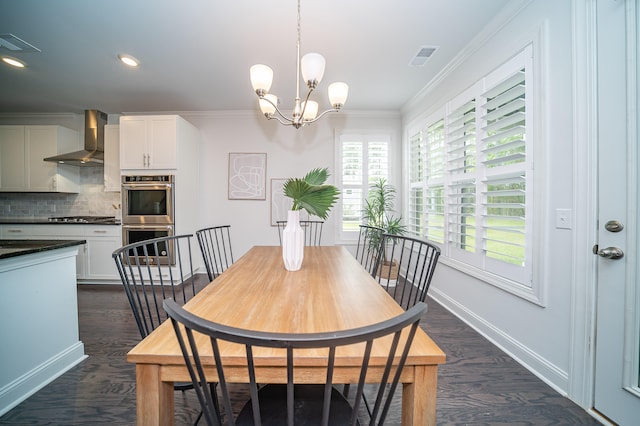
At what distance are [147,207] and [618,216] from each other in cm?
438

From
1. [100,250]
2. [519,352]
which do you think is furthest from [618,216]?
[100,250]

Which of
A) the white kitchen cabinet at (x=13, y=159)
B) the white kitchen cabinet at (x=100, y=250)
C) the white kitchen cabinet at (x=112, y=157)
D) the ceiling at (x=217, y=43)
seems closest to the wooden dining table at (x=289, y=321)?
the ceiling at (x=217, y=43)

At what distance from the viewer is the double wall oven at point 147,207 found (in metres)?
3.29

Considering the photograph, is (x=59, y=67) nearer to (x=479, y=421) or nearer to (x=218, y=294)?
(x=218, y=294)

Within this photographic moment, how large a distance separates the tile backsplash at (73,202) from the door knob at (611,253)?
5393 millimetres

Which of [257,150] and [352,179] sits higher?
[257,150]

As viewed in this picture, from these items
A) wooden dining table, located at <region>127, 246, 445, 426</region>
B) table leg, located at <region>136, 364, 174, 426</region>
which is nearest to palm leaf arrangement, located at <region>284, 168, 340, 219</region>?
wooden dining table, located at <region>127, 246, 445, 426</region>

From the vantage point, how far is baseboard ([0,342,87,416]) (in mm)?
1395

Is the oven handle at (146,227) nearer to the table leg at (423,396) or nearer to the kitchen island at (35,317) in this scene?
the kitchen island at (35,317)

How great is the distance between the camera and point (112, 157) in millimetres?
3600

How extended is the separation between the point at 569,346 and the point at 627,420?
34 cm

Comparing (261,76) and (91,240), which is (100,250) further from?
(261,76)

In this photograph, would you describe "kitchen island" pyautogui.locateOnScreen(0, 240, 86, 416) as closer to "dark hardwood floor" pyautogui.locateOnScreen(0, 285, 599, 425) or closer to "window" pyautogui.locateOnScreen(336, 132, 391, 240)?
"dark hardwood floor" pyautogui.locateOnScreen(0, 285, 599, 425)

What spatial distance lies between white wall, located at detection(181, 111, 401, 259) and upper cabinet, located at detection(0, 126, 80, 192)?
1.94 m
